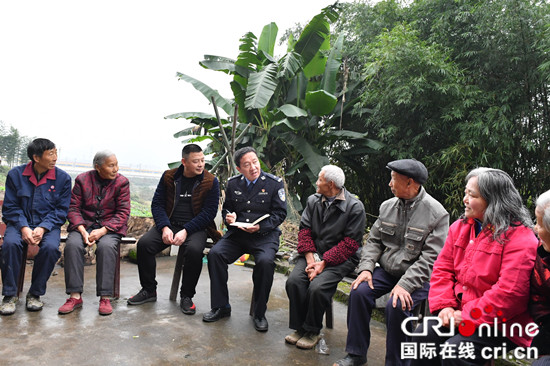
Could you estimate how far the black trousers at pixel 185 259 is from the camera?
3133 millimetres

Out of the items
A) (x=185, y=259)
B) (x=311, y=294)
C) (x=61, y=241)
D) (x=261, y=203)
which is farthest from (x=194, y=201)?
(x=311, y=294)

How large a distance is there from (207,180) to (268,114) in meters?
3.65

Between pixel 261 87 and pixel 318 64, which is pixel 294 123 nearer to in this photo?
pixel 261 87

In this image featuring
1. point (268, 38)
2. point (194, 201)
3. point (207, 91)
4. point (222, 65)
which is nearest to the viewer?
point (194, 201)

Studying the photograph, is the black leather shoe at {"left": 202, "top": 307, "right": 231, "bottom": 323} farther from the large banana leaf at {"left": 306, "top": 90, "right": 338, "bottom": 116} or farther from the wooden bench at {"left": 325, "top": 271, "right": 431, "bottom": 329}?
the large banana leaf at {"left": 306, "top": 90, "right": 338, "bottom": 116}

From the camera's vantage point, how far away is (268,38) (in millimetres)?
7664

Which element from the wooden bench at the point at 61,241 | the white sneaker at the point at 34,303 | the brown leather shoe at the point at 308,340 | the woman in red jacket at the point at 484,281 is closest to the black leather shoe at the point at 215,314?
the brown leather shoe at the point at 308,340

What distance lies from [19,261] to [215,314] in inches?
61.1

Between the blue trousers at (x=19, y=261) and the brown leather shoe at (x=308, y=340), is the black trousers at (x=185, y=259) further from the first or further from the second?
the brown leather shoe at (x=308, y=340)

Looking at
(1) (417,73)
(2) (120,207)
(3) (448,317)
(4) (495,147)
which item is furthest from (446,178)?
(2) (120,207)

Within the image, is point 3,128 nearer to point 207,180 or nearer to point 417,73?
point 207,180

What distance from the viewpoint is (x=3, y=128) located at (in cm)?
518

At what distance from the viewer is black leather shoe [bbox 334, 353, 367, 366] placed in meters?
2.24

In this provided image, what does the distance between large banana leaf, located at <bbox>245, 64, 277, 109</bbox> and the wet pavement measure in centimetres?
324
